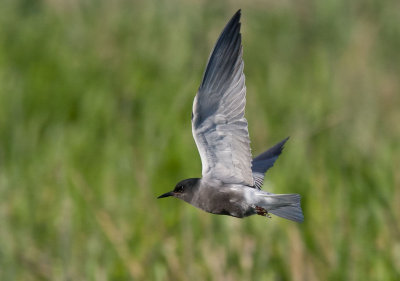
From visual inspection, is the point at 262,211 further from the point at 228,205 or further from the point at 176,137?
the point at 176,137

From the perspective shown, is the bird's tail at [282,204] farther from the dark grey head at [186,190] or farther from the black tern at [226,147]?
the dark grey head at [186,190]

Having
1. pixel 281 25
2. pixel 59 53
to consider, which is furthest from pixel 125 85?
pixel 281 25

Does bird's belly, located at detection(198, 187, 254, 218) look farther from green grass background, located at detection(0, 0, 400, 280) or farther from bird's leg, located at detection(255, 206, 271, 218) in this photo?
green grass background, located at detection(0, 0, 400, 280)

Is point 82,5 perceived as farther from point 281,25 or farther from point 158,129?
point 158,129

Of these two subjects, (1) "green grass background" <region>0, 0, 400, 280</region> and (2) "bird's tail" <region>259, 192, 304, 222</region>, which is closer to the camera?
(2) "bird's tail" <region>259, 192, 304, 222</region>

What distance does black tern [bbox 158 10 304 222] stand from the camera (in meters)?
1.43

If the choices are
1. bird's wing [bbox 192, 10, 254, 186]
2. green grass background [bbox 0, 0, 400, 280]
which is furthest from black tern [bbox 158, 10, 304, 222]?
green grass background [bbox 0, 0, 400, 280]

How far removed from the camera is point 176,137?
4191mm

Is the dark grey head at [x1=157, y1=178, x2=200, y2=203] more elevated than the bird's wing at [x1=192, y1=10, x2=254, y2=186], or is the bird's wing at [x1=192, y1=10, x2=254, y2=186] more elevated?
the bird's wing at [x1=192, y1=10, x2=254, y2=186]

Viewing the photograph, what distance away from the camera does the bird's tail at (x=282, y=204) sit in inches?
56.6

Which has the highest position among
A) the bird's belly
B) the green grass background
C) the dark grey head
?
the dark grey head

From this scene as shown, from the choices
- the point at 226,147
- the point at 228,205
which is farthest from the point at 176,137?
the point at 228,205

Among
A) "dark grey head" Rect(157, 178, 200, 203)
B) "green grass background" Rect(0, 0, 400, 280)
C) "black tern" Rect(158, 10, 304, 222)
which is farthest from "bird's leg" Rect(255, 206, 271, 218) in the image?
"green grass background" Rect(0, 0, 400, 280)

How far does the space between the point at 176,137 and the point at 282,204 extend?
9.04ft
